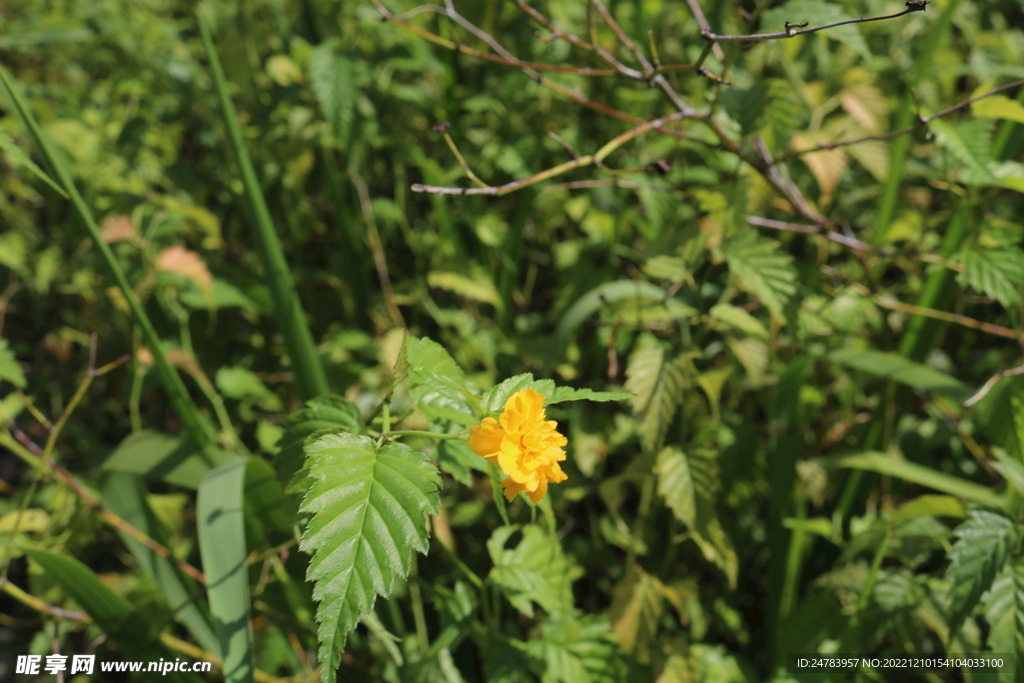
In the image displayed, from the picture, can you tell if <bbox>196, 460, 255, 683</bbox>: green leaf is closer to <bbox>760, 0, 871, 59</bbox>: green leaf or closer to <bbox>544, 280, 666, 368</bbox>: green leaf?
<bbox>544, 280, 666, 368</bbox>: green leaf

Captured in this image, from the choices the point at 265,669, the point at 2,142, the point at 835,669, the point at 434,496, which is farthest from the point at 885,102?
the point at 265,669

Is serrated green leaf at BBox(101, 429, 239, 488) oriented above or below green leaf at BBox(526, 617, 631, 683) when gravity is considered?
above

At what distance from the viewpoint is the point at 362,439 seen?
702mm

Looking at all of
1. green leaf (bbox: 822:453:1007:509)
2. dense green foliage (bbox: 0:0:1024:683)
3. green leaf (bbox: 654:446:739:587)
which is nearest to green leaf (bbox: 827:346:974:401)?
dense green foliage (bbox: 0:0:1024:683)

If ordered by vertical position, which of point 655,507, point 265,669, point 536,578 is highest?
point 536,578

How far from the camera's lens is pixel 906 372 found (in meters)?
1.19

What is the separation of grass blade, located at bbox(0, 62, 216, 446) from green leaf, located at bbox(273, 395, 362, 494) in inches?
18.3

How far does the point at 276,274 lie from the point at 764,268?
0.90m

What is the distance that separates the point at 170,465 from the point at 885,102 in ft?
6.07

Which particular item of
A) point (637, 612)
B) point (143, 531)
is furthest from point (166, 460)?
point (637, 612)

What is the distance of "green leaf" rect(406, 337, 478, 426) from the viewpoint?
744mm

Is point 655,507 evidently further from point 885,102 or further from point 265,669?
point 885,102

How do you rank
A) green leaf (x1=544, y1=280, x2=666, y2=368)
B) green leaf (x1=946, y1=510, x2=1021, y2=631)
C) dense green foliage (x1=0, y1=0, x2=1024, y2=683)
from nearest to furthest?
green leaf (x1=946, y1=510, x2=1021, y2=631) < dense green foliage (x1=0, y1=0, x2=1024, y2=683) < green leaf (x1=544, y1=280, x2=666, y2=368)

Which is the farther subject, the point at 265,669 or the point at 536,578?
the point at 265,669
